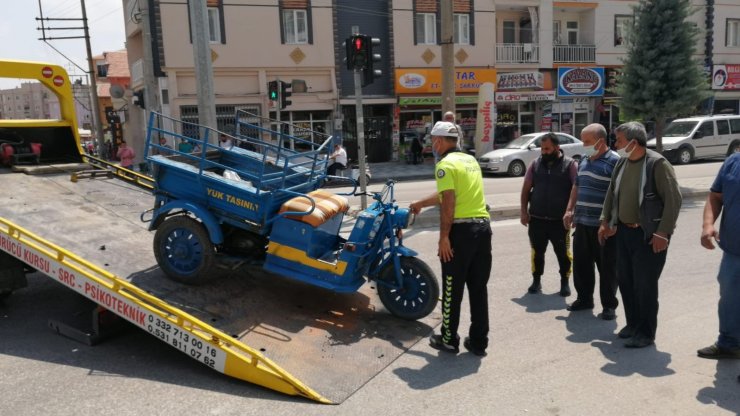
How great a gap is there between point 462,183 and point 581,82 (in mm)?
25582

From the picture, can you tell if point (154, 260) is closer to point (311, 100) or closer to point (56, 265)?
point (56, 265)

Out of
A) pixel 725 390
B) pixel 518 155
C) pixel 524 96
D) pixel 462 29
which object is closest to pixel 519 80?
pixel 524 96

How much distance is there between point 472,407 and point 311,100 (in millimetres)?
21084

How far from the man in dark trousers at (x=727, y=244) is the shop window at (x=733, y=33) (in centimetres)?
3281

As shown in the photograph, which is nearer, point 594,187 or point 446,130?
point 446,130

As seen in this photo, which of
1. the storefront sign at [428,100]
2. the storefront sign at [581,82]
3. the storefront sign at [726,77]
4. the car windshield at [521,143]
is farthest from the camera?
the storefront sign at [726,77]

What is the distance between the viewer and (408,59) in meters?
24.7

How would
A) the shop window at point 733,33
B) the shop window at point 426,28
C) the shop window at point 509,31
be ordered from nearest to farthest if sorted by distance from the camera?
the shop window at point 426,28 → the shop window at point 509,31 → the shop window at point 733,33

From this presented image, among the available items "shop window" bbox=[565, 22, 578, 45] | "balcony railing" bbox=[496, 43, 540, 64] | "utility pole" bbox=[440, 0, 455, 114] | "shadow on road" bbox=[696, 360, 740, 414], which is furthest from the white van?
"shadow on road" bbox=[696, 360, 740, 414]

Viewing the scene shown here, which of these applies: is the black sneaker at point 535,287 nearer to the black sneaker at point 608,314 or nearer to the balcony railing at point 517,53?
the black sneaker at point 608,314

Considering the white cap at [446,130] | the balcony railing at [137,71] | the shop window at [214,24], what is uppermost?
the shop window at [214,24]

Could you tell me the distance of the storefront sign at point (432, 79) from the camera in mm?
24406

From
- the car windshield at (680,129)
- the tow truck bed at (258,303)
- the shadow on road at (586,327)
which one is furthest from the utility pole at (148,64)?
the car windshield at (680,129)

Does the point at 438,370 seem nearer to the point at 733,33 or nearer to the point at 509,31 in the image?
the point at 509,31
